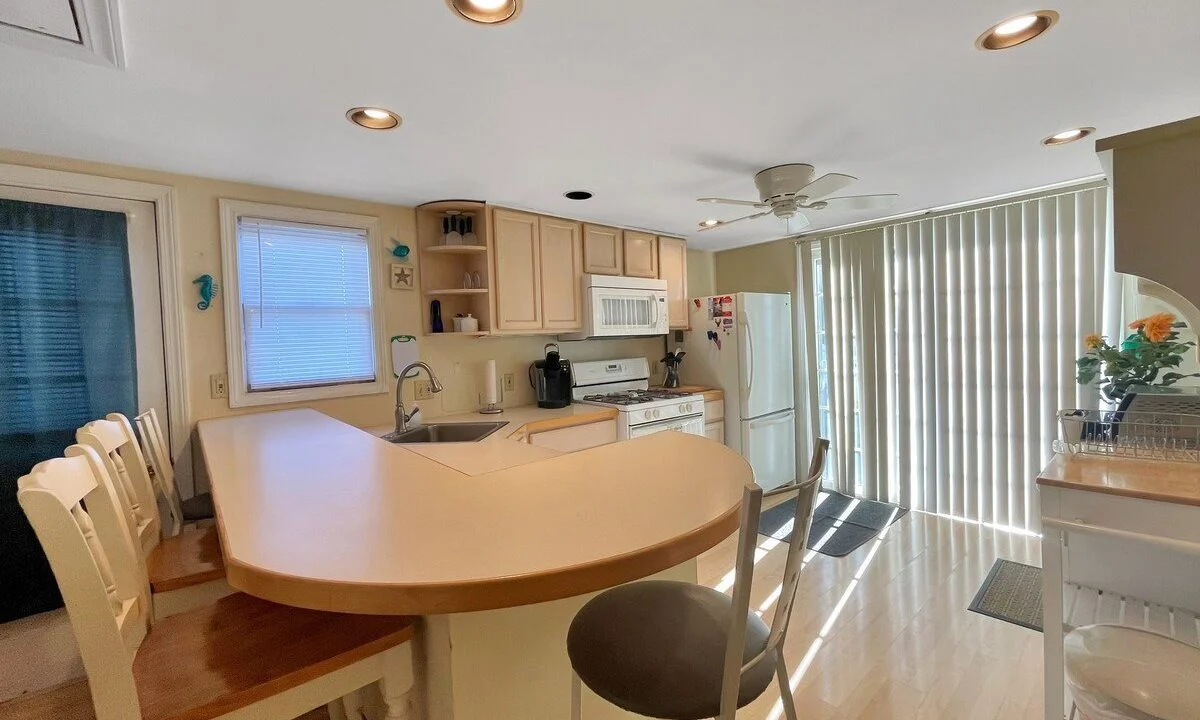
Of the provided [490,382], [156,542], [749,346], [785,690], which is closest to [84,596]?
[156,542]

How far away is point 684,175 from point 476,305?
5.02 feet

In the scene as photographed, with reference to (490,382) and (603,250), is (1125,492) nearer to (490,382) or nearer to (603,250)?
(490,382)

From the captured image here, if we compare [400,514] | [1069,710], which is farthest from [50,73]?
[1069,710]

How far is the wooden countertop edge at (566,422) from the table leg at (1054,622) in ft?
7.22

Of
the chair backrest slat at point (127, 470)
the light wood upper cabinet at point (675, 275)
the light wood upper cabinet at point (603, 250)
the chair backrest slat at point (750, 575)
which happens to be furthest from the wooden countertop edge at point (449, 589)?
the light wood upper cabinet at point (675, 275)

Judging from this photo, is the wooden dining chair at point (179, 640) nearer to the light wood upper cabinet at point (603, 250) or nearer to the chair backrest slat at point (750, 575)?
the chair backrest slat at point (750, 575)

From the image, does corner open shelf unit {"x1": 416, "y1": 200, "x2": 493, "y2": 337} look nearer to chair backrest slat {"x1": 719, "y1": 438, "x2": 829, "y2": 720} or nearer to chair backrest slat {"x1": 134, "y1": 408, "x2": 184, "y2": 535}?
chair backrest slat {"x1": 134, "y1": 408, "x2": 184, "y2": 535}

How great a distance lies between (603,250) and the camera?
3.70 metres

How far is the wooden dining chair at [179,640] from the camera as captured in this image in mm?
734

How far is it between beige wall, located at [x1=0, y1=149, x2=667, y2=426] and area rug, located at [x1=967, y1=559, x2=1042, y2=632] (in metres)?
2.88

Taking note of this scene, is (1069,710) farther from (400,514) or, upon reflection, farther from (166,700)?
(166,700)

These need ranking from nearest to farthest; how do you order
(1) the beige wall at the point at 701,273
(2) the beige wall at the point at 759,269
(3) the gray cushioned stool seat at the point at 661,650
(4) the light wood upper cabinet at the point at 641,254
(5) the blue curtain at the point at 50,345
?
(3) the gray cushioned stool seat at the point at 661,650 < (5) the blue curtain at the point at 50,345 < (4) the light wood upper cabinet at the point at 641,254 < (2) the beige wall at the point at 759,269 < (1) the beige wall at the point at 701,273

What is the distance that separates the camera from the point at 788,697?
996 mm

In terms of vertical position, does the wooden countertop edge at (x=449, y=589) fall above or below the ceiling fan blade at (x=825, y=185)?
below
